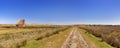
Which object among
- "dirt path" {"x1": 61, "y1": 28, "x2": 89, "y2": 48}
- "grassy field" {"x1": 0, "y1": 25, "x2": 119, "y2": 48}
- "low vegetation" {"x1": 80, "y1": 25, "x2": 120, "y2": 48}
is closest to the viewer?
"dirt path" {"x1": 61, "y1": 28, "x2": 89, "y2": 48}

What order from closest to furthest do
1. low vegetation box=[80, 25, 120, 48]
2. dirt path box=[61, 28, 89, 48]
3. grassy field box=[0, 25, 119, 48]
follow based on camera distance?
dirt path box=[61, 28, 89, 48] < grassy field box=[0, 25, 119, 48] < low vegetation box=[80, 25, 120, 48]

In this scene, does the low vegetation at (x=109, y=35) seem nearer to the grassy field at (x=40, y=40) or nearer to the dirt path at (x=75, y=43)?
the grassy field at (x=40, y=40)

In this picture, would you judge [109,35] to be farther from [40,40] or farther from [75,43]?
[75,43]

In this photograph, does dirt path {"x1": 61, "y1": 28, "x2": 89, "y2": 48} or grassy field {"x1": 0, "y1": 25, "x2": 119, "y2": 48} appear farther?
grassy field {"x1": 0, "y1": 25, "x2": 119, "y2": 48}

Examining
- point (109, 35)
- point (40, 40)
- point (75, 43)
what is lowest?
point (40, 40)

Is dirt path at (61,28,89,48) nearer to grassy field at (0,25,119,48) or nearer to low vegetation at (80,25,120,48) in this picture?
grassy field at (0,25,119,48)

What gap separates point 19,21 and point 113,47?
116443 millimetres

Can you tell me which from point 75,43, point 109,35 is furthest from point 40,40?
point 109,35

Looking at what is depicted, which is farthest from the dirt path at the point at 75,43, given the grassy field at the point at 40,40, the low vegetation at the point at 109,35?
the low vegetation at the point at 109,35

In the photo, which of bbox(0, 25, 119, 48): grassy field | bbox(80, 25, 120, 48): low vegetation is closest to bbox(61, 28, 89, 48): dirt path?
bbox(0, 25, 119, 48): grassy field

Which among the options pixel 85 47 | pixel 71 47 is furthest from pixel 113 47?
pixel 71 47

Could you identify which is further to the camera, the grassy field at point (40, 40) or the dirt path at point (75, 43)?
the grassy field at point (40, 40)

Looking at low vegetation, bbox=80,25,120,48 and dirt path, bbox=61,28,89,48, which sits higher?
low vegetation, bbox=80,25,120,48

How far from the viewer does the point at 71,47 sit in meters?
19.5
